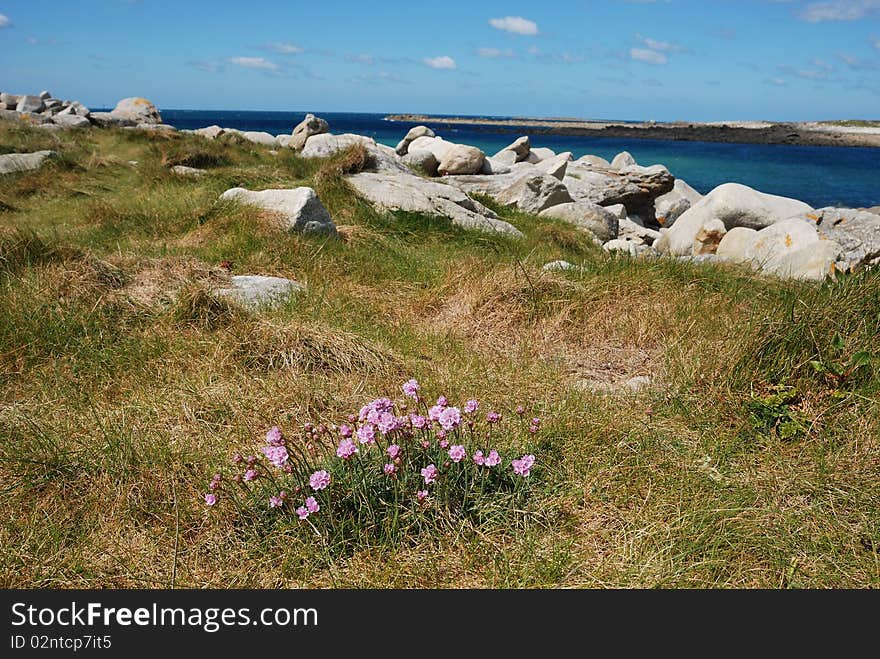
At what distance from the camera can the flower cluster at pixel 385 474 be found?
248cm

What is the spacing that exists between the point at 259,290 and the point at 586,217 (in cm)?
852

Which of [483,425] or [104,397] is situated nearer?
[483,425]

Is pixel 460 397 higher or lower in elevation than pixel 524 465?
lower

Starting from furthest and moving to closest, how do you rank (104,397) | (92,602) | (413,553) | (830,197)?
(830,197)
(104,397)
(413,553)
(92,602)

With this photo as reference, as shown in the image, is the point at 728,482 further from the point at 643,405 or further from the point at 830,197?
the point at 830,197

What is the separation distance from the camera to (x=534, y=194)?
43.1 ft

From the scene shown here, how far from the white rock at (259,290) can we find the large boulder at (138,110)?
29.4 metres

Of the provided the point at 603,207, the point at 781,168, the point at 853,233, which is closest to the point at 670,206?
the point at 603,207

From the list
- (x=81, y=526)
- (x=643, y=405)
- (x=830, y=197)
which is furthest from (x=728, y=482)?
(x=830, y=197)

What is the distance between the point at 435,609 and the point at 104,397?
249 cm

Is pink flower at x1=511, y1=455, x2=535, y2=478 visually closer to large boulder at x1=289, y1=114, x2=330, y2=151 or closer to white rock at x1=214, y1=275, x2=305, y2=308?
white rock at x1=214, y1=275, x2=305, y2=308

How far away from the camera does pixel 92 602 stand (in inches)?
82.2

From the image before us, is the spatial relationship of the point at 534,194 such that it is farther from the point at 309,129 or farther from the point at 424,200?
the point at 309,129

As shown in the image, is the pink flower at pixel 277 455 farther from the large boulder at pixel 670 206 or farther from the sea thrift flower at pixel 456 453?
the large boulder at pixel 670 206
